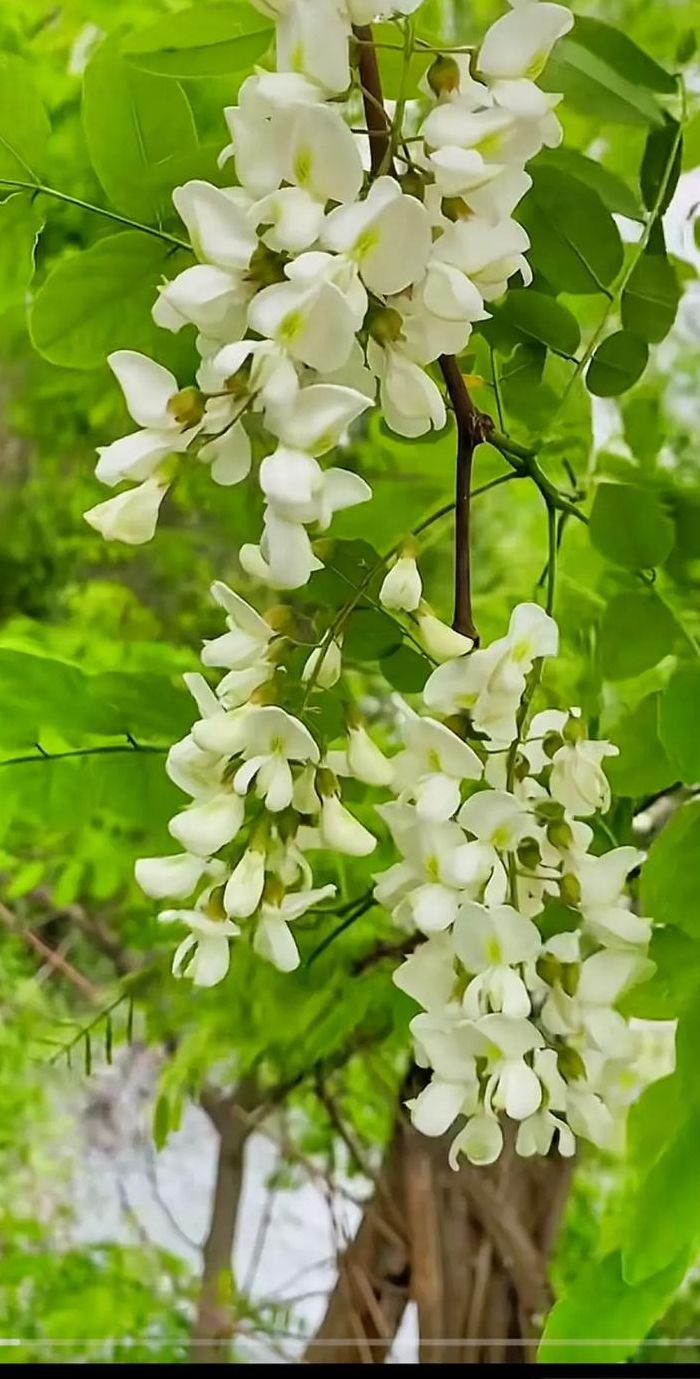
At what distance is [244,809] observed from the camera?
0.93 feet

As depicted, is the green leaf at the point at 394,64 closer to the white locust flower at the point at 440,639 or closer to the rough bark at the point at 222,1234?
the white locust flower at the point at 440,639

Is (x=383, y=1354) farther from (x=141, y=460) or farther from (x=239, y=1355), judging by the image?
(x=141, y=460)

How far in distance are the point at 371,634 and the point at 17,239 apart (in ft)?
0.52

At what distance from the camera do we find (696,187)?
47cm

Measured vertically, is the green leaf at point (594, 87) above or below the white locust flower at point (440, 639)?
above

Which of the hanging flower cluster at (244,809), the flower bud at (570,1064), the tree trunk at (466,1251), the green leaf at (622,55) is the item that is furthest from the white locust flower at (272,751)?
the tree trunk at (466,1251)

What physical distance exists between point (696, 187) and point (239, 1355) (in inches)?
25.2

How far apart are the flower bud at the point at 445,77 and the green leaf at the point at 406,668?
0.52 ft

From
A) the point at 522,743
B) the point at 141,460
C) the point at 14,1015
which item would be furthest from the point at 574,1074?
the point at 14,1015

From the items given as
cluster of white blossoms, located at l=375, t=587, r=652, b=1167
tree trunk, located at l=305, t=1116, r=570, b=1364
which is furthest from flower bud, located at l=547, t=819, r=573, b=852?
tree trunk, located at l=305, t=1116, r=570, b=1364

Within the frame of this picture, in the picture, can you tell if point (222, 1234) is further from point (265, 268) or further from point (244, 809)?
point (265, 268)

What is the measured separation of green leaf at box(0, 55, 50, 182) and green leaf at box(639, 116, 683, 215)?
7.1 inches

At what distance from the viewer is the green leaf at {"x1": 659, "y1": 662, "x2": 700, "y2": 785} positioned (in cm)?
34

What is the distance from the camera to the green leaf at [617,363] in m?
0.37
